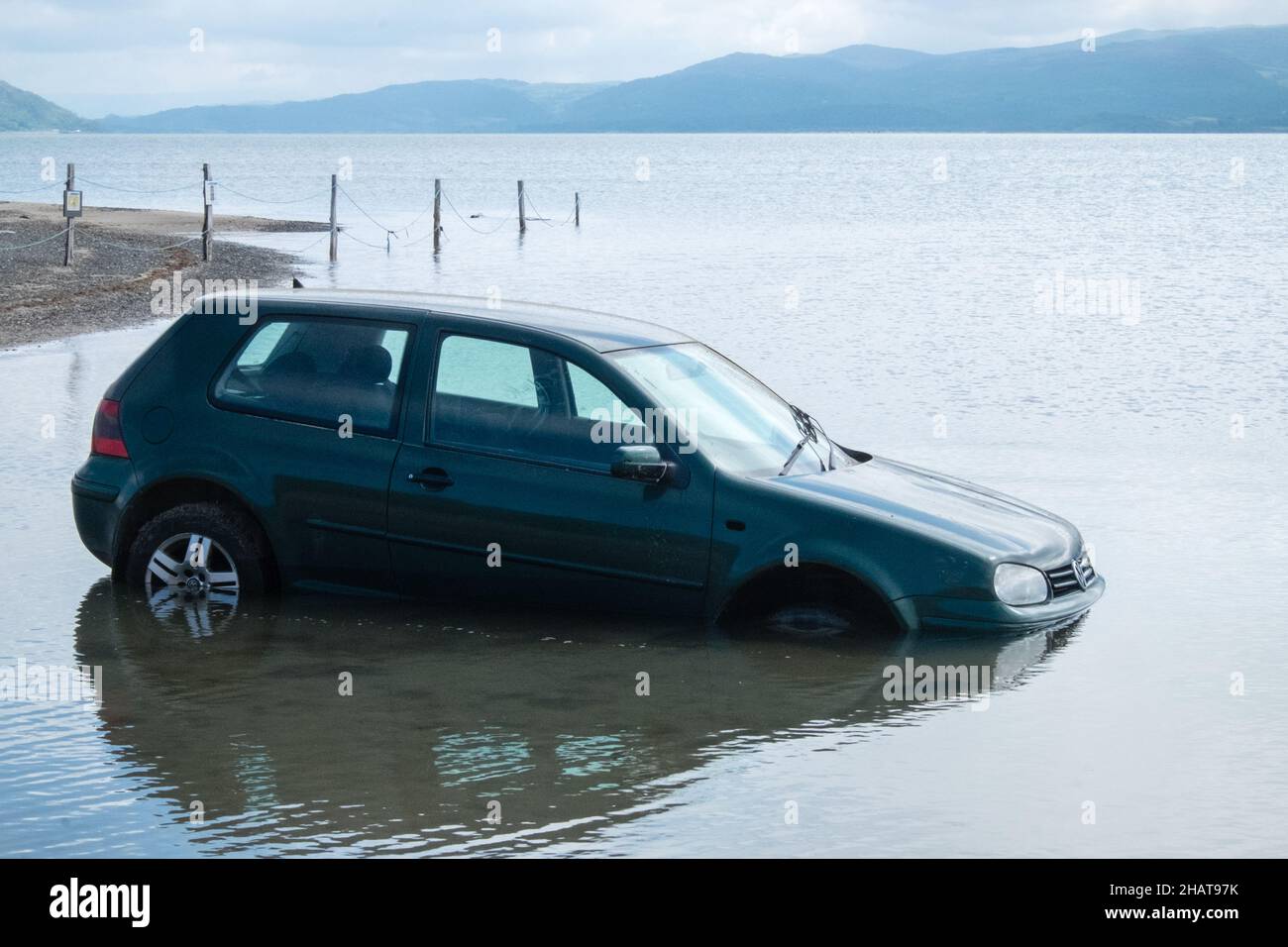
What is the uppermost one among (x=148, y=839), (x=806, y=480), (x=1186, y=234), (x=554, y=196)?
(x=554, y=196)

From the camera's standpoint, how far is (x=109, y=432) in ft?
26.8

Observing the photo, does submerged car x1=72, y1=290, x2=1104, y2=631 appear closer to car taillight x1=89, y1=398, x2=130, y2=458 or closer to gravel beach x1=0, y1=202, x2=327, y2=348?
car taillight x1=89, y1=398, x2=130, y2=458

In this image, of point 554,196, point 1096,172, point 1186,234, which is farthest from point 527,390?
point 1096,172

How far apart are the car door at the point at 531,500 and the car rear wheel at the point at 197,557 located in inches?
31.5

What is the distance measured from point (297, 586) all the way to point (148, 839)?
291 cm

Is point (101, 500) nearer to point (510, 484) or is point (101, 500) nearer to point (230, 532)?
point (230, 532)

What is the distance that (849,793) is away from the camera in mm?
5625

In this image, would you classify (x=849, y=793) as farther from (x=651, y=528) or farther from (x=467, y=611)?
(x=467, y=611)

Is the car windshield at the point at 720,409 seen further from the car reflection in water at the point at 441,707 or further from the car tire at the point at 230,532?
the car tire at the point at 230,532

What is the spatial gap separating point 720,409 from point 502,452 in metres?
1.08

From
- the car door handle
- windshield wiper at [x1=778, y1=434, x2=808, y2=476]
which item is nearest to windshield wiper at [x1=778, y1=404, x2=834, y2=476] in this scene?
windshield wiper at [x1=778, y1=434, x2=808, y2=476]

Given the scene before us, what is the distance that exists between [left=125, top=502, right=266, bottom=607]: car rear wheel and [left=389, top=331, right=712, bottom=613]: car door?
0.80m

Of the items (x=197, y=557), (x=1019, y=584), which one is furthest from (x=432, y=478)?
(x=1019, y=584)

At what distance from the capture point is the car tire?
7953 millimetres
